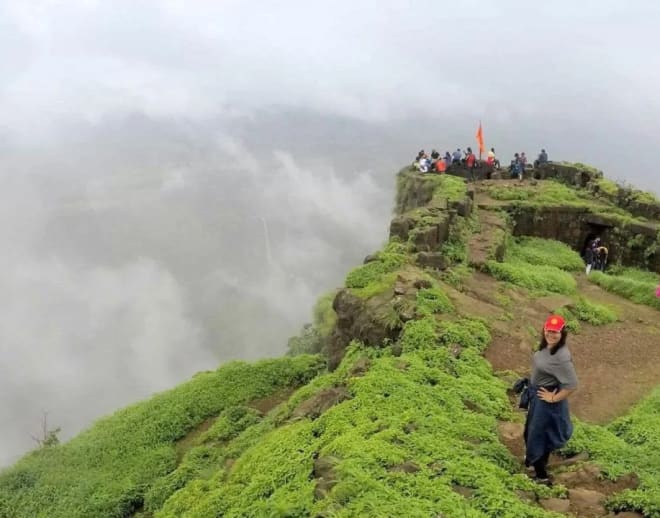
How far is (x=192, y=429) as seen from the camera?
51.7ft

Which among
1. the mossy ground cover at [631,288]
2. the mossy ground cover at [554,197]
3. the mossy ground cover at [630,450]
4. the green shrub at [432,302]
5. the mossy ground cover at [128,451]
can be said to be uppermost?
the mossy ground cover at [554,197]

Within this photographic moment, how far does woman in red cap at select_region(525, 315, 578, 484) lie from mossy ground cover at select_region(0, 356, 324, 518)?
373 inches

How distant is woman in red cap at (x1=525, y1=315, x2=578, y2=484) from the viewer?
7.02m

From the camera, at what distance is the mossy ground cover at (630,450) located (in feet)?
22.5

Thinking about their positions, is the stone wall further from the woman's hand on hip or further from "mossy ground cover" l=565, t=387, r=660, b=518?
the woman's hand on hip

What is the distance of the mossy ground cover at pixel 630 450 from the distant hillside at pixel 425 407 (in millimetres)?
29

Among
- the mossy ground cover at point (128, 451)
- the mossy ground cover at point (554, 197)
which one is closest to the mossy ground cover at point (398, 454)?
the mossy ground cover at point (128, 451)

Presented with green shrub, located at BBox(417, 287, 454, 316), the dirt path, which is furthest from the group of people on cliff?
green shrub, located at BBox(417, 287, 454, 316)

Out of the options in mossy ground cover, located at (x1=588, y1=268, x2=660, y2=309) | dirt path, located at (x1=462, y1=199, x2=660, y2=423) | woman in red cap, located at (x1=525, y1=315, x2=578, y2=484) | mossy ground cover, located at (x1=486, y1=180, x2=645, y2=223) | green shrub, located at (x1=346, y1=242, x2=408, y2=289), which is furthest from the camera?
mossy ground cover, located at (x1=486, y1=180, x2=645, y2=223)

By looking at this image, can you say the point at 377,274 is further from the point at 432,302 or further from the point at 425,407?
the point at 425,407

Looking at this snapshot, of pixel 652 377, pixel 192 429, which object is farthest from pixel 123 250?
pixel 652 377

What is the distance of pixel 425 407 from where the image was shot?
864 cm

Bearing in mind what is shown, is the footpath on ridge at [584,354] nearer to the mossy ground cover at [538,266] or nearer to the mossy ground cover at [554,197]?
the mossy ground cover at [538,266]

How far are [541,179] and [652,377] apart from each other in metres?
20.5
